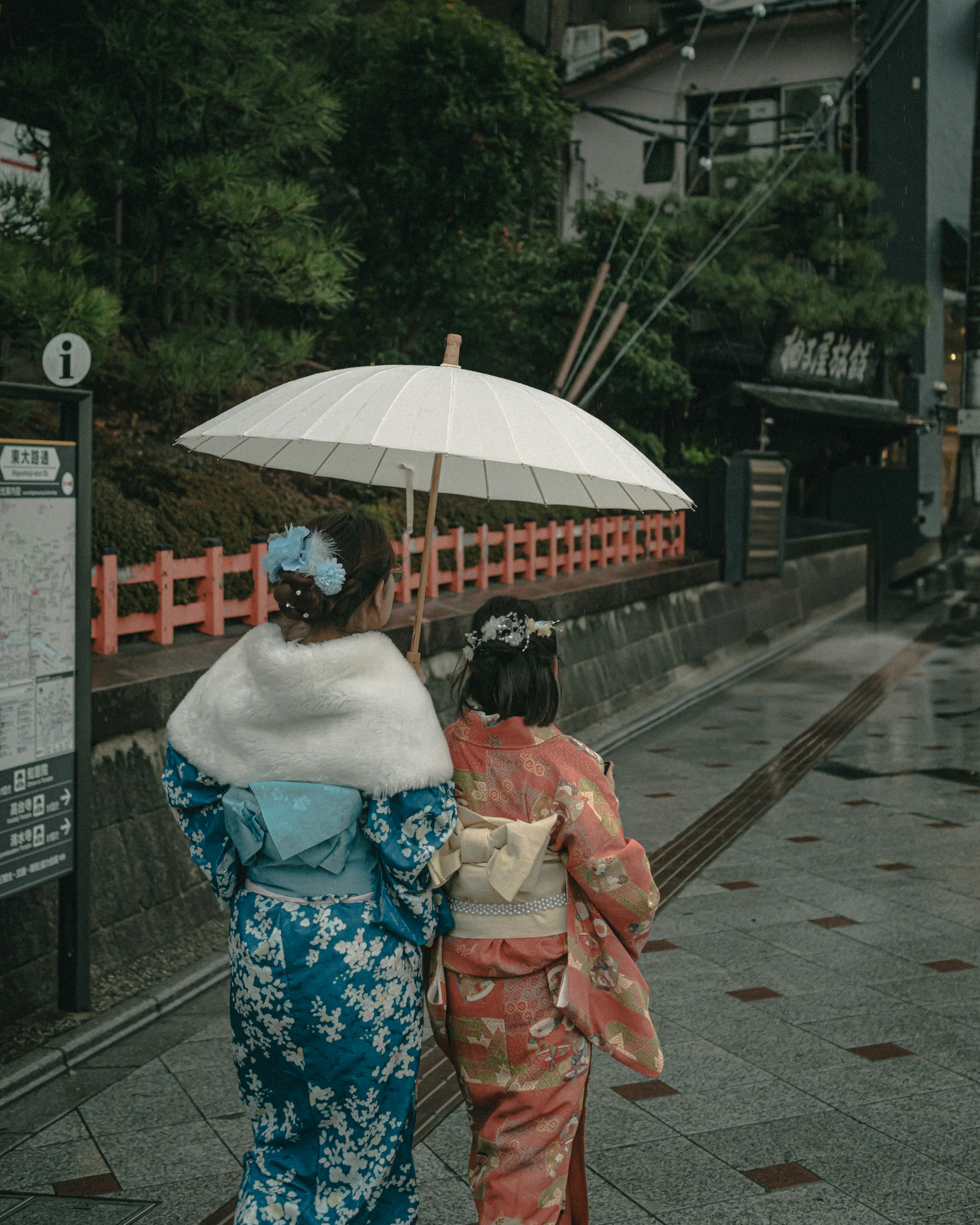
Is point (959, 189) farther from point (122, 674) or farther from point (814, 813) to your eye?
point (122, 674)

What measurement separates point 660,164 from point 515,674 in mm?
23668

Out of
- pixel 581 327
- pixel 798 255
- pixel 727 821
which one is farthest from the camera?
pixel 798 255

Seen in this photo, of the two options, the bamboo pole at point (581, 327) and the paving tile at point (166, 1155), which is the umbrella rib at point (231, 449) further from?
the bamboo pole at point (581, 327)

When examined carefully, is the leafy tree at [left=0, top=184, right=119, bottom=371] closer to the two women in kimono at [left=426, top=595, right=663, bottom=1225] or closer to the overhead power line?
the two women in kimono at [left=426, top=595, right=663, bottom=1225]

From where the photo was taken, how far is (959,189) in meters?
24.9

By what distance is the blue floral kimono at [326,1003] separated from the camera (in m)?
2.51

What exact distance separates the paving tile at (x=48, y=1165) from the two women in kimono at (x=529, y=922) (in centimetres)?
134

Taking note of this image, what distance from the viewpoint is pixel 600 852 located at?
2.69 meters

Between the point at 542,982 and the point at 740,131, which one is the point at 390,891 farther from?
the point at 740,131

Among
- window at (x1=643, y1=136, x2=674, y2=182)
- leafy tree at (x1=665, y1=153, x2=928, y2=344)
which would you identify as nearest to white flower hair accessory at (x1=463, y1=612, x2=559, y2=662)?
leafy tree at (x1=665, y1=153, x2=928, y2=344)

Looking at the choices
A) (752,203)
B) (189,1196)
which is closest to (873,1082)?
(189,1196)

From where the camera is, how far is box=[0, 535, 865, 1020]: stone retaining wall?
4551 mm

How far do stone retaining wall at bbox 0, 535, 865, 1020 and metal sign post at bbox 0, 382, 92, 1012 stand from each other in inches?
8.6

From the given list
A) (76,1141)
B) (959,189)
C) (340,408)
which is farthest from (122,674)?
(959,189)
